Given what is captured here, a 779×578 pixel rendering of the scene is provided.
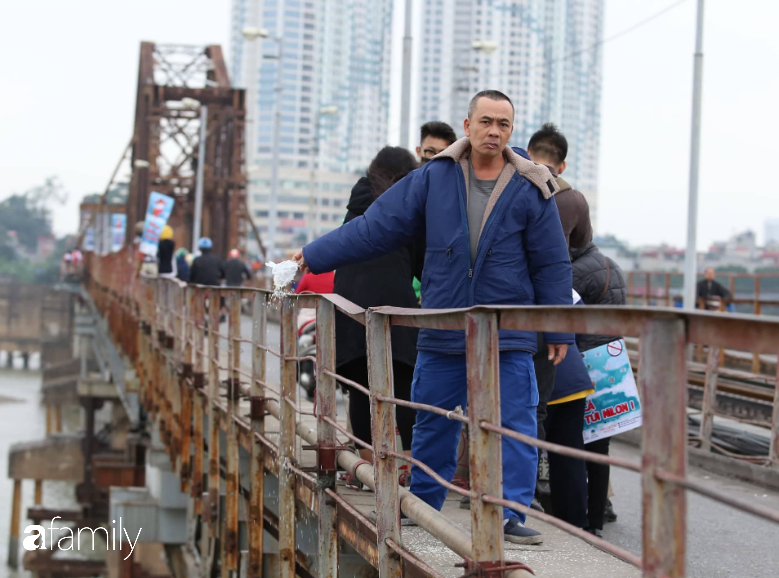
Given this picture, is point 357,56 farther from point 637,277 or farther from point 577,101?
point 637,277

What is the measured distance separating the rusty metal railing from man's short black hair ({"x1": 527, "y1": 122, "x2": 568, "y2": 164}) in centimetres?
125

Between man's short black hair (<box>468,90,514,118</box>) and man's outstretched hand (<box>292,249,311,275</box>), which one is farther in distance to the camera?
man's outstretched hand (<box>292,249,311,275</box>)

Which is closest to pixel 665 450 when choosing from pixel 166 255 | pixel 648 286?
pixel 166 255


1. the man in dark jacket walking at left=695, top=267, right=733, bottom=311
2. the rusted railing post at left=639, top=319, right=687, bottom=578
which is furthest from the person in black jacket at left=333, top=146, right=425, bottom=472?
the man in dark jacket walking at left=695, top=267, right=733, bottom=311

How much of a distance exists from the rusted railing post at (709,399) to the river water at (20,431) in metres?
26.6

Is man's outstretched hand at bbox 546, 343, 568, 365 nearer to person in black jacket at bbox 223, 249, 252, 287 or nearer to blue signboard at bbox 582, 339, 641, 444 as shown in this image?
blue signboard at bbox 582, 339, 641, 444

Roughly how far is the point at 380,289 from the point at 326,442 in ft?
2.45

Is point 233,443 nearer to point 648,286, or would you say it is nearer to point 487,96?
point 487,96

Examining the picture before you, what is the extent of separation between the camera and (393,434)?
416cm

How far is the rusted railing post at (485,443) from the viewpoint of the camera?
10.5 feet

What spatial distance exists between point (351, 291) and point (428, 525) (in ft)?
6.63

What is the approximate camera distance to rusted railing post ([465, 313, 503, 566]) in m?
3.19

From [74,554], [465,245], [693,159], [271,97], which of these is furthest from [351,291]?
[271,97]

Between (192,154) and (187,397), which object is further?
(192,154)
